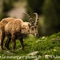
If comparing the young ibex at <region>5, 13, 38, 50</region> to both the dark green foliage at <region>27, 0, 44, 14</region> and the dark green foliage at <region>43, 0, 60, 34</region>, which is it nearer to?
the dark green foliage at <region>43, 0, 60, 34</region>

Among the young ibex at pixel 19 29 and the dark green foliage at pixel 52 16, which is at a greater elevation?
the dark green foliage at pixel 52 16

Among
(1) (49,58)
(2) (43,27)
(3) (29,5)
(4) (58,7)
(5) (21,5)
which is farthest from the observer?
(5) (21,5)

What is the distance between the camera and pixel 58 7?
66625 millimetres

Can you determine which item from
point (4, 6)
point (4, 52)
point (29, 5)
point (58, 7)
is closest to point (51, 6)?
point (58, 7)

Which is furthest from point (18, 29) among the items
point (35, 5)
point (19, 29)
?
point (35, 5)

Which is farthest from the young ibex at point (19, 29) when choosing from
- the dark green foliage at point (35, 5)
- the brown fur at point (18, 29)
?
the dark green foliage at point (35, 5)

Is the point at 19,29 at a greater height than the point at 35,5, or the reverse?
the point at 35,5

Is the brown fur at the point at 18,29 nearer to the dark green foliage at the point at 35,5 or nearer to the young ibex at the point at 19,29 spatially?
the young ibex at the point at 19,29

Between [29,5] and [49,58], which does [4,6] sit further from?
[49,58]

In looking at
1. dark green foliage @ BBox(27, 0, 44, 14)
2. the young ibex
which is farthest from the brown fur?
dark green foliage @ BBox(27, 0, 44, 14)

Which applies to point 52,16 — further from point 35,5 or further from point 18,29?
point 18,29

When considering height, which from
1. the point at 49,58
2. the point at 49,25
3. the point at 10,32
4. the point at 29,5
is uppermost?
the point at 29,5

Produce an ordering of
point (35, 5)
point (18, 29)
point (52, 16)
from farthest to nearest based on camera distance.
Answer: point (35, 5), point (52, 16), point (18, 29)

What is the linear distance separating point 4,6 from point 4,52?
8490 cm
